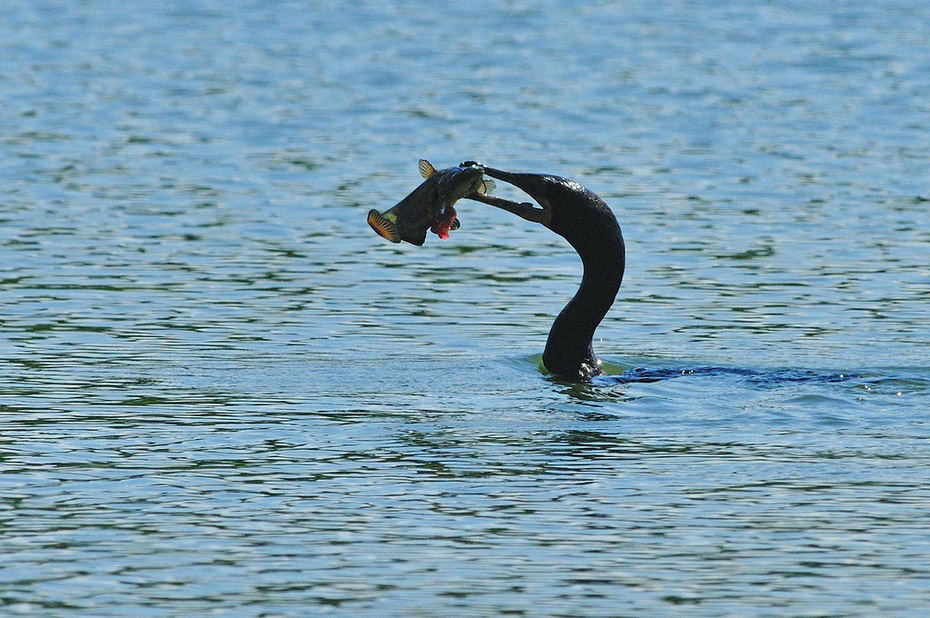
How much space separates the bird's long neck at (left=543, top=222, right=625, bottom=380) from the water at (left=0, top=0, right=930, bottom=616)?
0.80ft

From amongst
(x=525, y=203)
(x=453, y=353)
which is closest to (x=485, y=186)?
(x=525, y=203)

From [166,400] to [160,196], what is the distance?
925cm

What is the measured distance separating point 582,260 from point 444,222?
3.91ft

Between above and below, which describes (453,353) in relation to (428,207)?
below

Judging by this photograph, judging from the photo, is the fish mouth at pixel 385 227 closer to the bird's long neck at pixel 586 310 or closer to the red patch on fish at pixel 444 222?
the red patch on fish at pixel 444 222

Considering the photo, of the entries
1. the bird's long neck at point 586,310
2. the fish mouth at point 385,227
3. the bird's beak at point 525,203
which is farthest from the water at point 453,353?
the bird's beak at point 525,203

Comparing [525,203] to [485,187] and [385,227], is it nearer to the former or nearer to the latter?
[485,187]

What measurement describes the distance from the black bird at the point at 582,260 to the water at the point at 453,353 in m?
0.27

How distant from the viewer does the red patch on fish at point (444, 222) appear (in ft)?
37.4

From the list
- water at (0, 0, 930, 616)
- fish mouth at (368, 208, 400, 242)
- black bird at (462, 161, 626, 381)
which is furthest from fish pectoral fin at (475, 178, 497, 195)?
water at (0, 0, 930, 616)

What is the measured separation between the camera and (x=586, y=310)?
12180 millimetres

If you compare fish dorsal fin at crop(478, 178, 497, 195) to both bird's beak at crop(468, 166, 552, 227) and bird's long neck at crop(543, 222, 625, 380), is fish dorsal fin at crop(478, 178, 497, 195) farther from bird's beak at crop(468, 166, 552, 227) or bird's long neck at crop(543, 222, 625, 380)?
bird's long neck at crop(543, 222, 625, 380)

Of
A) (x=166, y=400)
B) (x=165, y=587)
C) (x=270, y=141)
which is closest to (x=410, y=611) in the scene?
(x=165, y=587)

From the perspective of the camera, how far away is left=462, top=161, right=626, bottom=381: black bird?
11.8 metres
